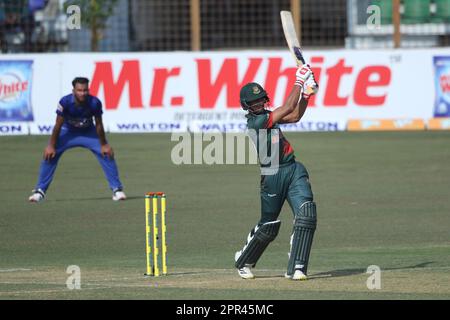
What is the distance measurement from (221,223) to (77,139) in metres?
3.34

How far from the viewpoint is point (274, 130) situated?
12.3 m

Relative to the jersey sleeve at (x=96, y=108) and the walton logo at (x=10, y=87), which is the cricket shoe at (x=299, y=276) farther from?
the walton logo at (x=10, y=87)

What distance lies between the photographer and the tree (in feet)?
108

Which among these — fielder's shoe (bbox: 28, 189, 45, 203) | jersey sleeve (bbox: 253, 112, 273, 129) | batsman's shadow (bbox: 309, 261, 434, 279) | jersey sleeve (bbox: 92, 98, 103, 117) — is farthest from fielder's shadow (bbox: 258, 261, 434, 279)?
fielder's shoe (bbox: 28, 189, 45, 203)

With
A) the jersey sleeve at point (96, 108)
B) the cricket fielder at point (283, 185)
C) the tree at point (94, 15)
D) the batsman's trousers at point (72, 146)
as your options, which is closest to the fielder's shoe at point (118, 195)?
the batsman's trousers at point (72, 146)

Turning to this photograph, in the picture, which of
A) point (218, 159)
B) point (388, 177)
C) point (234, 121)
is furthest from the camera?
point (234, 121)

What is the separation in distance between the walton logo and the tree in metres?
3.84

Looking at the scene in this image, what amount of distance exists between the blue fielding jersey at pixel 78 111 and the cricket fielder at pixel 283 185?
7.19 m

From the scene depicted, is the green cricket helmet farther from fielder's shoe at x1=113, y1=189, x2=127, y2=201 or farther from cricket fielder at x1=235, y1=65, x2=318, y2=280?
fielder's shoe at x1=113, y1=189, x2=127, y2=201

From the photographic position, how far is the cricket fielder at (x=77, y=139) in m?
19.4

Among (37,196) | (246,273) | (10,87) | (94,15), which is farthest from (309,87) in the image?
(94,15)
